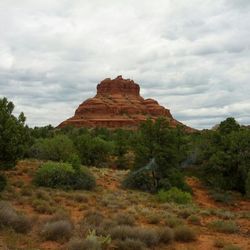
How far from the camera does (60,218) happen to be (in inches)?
570

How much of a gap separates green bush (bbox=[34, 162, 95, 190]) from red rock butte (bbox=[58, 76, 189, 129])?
360 feet

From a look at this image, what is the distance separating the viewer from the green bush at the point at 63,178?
27284 mm

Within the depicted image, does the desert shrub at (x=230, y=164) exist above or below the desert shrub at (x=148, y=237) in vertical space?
above

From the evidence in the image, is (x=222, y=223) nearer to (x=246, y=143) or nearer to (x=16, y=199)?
(x=16, y=199)

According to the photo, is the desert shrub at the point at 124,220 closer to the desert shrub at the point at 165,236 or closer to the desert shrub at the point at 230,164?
the desert shrub at the point at 165,236

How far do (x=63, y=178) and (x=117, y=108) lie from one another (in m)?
128

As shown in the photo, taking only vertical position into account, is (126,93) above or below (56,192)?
above

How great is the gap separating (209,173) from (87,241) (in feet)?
88.6

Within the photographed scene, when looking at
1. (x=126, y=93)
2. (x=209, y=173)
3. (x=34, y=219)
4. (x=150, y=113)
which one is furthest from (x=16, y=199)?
(x=126, y=93)

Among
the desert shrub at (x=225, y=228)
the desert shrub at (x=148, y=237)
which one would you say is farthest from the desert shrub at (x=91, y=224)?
the desert shrub at (x=225, y=228)

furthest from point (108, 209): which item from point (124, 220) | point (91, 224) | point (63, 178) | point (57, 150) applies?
point (57, 150)

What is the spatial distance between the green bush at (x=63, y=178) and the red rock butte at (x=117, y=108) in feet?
360

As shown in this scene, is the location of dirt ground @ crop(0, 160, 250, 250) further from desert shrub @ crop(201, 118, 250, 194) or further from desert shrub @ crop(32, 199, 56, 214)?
desert shrub @ crop(201, 118, 250, 194)

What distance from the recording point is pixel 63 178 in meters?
27.7
